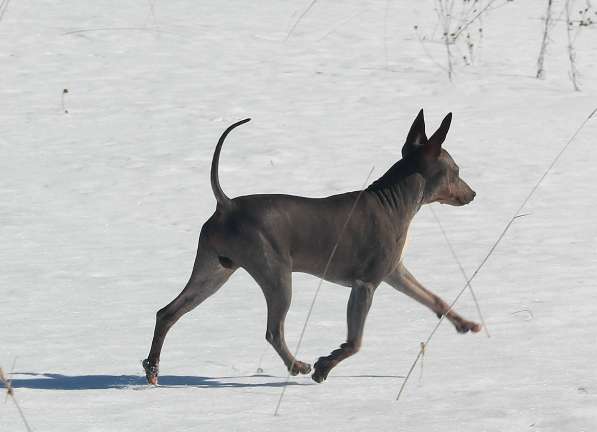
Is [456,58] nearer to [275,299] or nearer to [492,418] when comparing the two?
[275,299]

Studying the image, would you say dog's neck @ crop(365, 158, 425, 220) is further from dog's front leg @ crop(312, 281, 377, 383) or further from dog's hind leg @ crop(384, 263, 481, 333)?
dog's front leg @ crop(312, 281, 377, 383)

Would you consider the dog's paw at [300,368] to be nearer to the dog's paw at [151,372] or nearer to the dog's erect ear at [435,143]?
the dog's paw at [151,372]

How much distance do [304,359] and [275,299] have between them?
0.68 meters

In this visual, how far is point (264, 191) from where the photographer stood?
9016 mm

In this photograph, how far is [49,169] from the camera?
30.8 feet

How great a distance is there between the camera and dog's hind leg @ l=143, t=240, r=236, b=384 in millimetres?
5201

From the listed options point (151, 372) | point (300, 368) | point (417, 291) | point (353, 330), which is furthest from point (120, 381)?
point (417, 291)

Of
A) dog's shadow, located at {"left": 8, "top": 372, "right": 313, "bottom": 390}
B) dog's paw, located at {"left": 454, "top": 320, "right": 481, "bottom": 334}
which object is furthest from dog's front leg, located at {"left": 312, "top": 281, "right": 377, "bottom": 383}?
dog's paw, located at {"left": 454, "top": 320, "right": 481, "bottom": 334}

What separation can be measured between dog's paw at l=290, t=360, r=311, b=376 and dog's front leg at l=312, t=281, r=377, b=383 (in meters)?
0.16

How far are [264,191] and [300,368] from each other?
3.89 metres

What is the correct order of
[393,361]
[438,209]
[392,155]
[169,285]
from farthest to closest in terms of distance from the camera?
[392,155] → [438,209] → [169,285] → [393,361]

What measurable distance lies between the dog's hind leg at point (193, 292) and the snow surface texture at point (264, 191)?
0.46ft

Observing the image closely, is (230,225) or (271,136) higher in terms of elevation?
(230,225)

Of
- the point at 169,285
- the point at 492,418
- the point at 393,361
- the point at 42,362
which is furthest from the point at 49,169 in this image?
the point at 492,418
